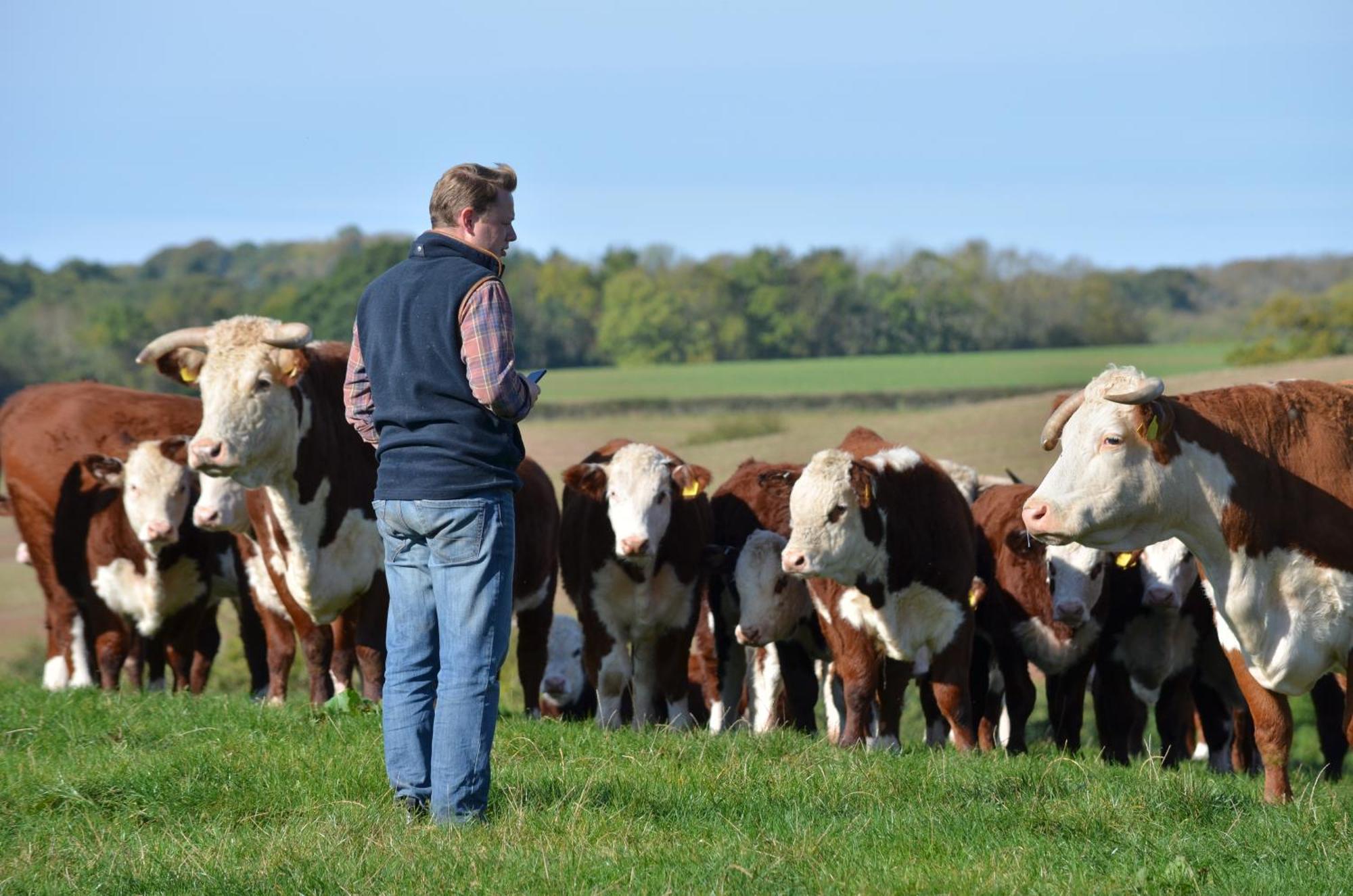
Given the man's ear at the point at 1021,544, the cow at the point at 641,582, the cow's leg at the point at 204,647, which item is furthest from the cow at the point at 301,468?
the man's ear at the point at 1021,544

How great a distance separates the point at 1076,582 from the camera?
11.1 meters

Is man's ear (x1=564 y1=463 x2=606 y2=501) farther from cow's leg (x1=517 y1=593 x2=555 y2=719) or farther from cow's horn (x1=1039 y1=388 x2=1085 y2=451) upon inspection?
cow's horn (x1=1039 y1=388 x2=1085 y2=451)

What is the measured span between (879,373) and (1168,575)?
56.7 meters

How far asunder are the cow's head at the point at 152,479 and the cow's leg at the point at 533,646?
2.73 meters

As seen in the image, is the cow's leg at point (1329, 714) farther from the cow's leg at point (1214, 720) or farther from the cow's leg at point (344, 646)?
the cow's leg at point (344, 646)

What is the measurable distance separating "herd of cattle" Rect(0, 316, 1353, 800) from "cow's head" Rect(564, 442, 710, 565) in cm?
3

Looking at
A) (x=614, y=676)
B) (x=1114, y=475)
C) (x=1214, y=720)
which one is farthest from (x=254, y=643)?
(x=1114, y=475)

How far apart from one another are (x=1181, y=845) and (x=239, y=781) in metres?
3.71

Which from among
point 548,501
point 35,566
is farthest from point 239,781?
point 35,566

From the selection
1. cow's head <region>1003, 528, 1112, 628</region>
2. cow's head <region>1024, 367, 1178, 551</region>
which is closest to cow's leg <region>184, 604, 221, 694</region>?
cow's head <region>1003, 528, 1112, 628</region>

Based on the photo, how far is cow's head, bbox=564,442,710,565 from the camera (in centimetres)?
1098

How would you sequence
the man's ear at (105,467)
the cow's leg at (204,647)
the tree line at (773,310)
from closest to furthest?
the man's ear at (105,467)
the cow's leg at (204,647)
the tree line at (773,310)

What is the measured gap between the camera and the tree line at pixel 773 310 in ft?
236

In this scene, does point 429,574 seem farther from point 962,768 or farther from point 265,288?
point 265,288
